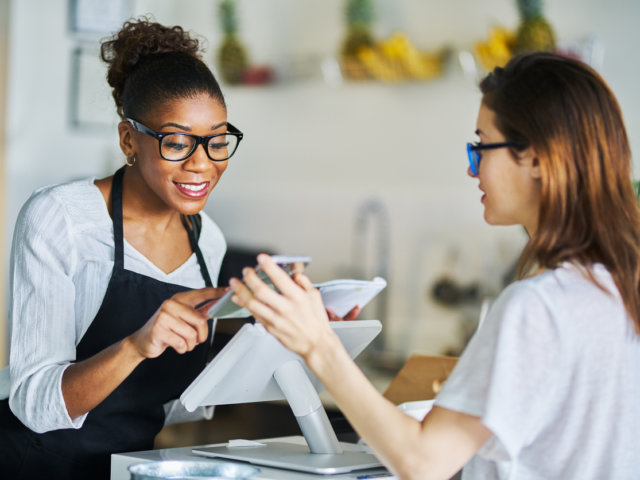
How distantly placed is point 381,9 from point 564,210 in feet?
10.4

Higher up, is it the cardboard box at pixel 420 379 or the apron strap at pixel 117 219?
the apron strap at pixel 117 219

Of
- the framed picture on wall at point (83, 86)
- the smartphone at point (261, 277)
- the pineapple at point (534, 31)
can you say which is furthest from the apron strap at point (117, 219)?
the framed picture on wall at point (83, 86)

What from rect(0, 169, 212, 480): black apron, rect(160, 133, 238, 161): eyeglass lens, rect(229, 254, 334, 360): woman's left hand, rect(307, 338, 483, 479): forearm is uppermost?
rect(160, 133, 238, 161): eyeglass lens

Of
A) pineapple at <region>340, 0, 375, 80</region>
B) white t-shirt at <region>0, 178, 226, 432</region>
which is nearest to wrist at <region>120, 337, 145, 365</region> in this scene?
A: white t-shirt at <region>0, 178, 226, 432</region>

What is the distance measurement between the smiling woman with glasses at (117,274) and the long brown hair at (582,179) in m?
0.62

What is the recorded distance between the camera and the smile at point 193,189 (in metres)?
1.66

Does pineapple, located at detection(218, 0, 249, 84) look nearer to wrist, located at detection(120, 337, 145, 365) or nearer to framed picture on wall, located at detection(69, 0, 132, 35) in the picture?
framed picture on wall, located at detection(69, 0, 132, 35)

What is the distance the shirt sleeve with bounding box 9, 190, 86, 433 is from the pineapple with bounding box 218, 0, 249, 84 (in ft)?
10.2

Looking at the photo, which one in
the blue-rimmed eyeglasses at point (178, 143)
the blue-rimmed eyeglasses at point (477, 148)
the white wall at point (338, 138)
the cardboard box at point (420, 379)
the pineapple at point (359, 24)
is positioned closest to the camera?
the blue-rimmed eyeglasses at point (477, 148)

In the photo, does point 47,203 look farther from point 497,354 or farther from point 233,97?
point 233,97

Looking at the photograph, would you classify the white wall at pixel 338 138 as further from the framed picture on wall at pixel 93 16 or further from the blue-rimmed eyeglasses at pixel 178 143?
the blue-rimmed eyeglasses at pixel 178 143

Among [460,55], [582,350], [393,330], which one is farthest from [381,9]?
[582,350]

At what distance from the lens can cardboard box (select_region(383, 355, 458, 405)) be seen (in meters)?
1.90

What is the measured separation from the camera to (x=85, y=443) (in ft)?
5.43
